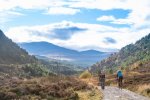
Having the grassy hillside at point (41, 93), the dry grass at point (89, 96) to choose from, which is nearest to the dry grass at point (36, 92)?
the grassy hillside at point (41, 93)

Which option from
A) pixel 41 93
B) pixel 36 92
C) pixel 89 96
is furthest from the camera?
pixel 36 92

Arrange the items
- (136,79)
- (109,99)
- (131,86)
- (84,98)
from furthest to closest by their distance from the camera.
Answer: (136,79)
(131,86)
(84,98)
(109,99)

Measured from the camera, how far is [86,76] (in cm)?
7619

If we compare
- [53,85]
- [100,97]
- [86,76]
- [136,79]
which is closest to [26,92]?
[53,85]

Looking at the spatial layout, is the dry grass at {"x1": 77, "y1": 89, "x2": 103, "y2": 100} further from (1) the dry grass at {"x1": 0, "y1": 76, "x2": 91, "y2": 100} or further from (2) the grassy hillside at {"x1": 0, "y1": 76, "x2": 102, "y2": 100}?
(1) the dry grass at {"x1": 0, "y1": 76, "x2": 91, "y2": 100}

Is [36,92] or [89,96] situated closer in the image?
[89,96]

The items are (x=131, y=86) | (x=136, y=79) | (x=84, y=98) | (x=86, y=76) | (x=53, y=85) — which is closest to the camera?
(x=84, y=98)

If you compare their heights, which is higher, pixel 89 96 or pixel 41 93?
pixel 41 93

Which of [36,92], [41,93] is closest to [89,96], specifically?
[41,93]

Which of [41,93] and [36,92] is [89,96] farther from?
[36,92]

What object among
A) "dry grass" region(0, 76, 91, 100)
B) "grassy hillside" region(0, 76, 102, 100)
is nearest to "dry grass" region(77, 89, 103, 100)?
"grassy hillside" region(0, 76, 102, 100)

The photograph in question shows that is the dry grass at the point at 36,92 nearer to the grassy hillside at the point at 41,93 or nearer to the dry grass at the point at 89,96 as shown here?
the grassy hillside at the point at 41,93

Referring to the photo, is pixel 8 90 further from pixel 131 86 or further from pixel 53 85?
pixel 131 86

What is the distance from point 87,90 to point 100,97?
288 inches
